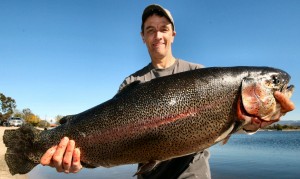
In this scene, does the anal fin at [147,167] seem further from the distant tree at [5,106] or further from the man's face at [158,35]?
the distant tree at [5,106]

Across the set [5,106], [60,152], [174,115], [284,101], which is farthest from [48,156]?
[5,106]

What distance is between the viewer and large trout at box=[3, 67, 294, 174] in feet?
12.7

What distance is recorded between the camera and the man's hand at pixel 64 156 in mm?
4117

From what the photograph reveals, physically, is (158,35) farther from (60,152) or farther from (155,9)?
(60,152)

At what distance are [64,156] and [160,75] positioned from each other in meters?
2.15

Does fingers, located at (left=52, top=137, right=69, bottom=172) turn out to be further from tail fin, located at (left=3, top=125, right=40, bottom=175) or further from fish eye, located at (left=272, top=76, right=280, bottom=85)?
fish eye, located at (left=272, top=76, right=280, bottom=85)

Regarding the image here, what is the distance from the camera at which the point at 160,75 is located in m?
5.25

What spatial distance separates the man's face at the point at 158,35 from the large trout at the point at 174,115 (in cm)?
123

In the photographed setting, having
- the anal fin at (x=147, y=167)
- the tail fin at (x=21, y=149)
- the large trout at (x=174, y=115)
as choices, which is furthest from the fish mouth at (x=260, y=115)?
the tail fin at (x=21, y=149)

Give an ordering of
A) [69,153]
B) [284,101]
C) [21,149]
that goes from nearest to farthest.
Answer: [284,101] < [69,153] < [21,149]

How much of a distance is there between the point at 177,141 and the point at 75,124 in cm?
152

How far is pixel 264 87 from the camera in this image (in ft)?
13.4

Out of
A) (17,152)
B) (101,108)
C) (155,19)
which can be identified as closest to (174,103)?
(101,108)

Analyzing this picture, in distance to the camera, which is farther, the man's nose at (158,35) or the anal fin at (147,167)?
the man's nose at (158,35)
